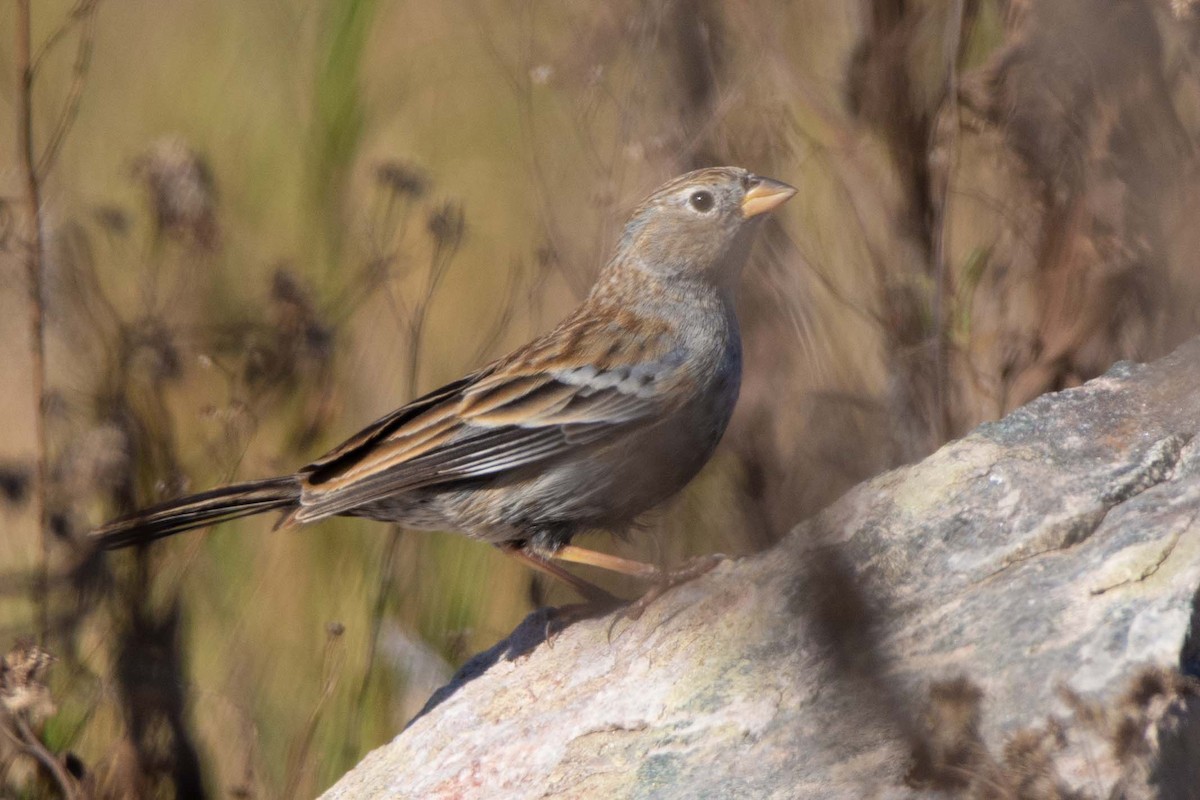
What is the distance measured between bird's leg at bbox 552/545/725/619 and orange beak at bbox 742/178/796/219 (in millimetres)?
1098

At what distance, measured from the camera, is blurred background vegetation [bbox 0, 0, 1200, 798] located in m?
3.89

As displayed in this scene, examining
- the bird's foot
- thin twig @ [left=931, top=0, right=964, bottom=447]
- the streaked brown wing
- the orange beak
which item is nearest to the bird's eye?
the orange beak

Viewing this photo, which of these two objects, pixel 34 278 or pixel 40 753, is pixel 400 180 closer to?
pixel 34 278

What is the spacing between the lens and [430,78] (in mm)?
6406

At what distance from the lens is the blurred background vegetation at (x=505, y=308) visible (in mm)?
3887

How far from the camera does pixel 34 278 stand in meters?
4.16

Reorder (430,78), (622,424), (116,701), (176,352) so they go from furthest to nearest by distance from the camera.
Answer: (430,78)
(176,352)
(116,701)
(622,424)

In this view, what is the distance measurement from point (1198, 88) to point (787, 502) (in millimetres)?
1446

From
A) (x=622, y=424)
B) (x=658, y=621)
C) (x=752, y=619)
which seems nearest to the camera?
(x=752, y=619)

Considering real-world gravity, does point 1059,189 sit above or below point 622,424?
above

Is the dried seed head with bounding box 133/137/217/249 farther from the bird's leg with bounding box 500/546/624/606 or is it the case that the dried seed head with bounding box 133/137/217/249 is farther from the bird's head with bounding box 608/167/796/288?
the bird's leg with bounding box 500/546/624/606

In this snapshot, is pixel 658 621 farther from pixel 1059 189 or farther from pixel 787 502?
pixel 1059 189

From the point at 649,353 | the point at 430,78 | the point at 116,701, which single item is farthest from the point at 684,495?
the point at 430,78

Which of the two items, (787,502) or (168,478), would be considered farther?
(168,478)
